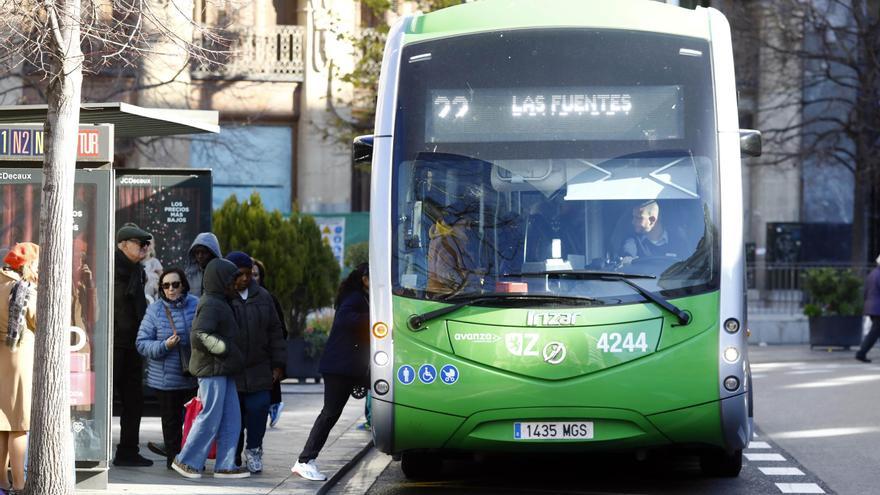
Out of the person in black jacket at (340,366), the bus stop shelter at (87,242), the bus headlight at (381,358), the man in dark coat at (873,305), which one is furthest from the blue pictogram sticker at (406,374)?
Answer: the man in dark coat at (873,305)

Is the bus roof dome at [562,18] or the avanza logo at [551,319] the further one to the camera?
the bus roof dome at [562,18]

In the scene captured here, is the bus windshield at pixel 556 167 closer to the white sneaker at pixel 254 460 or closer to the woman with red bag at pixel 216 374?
the woman with red bag at pixel 216 374

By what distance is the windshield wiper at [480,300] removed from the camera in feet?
33.0

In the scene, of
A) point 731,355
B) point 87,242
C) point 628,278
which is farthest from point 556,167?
point 87,242

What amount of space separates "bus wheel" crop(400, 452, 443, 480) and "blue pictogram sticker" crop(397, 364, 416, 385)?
149 centimetres

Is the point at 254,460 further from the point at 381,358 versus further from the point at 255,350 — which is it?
the point at 381,358

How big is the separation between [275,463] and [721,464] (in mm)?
3486

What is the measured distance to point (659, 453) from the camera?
10.6 m

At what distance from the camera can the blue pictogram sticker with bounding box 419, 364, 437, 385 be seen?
33.3 ft

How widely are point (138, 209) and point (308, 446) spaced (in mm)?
4168

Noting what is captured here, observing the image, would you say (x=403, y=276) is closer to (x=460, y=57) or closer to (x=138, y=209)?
(x=460, y=57)

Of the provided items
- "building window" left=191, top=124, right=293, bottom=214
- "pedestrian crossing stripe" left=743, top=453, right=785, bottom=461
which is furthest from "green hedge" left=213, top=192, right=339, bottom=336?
"building window" left=191, top=124, right=293, bottom=214

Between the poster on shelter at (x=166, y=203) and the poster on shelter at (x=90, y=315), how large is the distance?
410 cm

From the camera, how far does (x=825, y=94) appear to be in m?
34.9
